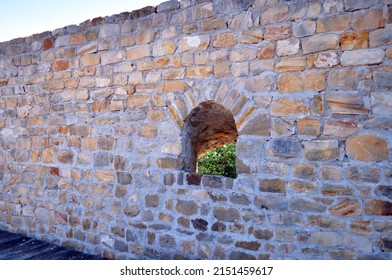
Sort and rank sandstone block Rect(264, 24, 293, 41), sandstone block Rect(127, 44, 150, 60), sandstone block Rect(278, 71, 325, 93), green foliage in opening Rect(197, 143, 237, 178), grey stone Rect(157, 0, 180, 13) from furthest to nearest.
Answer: green foliage in opening Rect(197, 143, 237, 178)
sandstone block Rect(127, 44, 150, 60)
grey stone Rect(157, 0, 180, 13)
sandstone block Rect(264, 24, 293, 41)
sandstone block Rect(278, 71, 325, 93)

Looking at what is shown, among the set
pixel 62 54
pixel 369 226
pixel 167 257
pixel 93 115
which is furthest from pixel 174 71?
pixel 369 226

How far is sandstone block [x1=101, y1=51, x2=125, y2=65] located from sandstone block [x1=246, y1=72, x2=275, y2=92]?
57.3 inches

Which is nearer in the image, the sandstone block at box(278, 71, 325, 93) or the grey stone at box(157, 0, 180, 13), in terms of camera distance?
the sandstone block at box(278, 71, 325, 93)

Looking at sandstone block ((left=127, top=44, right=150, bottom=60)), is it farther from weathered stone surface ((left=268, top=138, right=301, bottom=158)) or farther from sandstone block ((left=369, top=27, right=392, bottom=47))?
sandstone block ((left=369, top=27, right=392, bottom=47))

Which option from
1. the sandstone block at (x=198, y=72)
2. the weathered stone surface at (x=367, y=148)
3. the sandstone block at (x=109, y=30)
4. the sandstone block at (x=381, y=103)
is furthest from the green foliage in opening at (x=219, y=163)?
the sandstone block at (x=381, y=103)

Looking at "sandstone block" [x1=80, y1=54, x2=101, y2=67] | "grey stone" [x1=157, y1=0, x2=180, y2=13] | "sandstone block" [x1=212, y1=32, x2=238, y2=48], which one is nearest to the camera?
"sandstone block" [x1=212, y1=32, x2=238, y2=48]

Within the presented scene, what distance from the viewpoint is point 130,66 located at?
345 centimetres

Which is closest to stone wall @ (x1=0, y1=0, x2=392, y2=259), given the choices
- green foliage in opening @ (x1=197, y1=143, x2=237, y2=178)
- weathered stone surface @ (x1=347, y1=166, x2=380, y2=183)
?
weathered stone surface @ (x1=347, y1=166, x2=380, y2=183)

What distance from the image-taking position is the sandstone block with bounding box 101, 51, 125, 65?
11.5 ft

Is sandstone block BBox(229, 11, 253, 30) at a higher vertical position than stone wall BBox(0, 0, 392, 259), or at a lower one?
higher

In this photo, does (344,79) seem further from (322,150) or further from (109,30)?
(109,30)

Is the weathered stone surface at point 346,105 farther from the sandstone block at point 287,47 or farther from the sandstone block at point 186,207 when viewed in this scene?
the sandstone block at point 186,207
